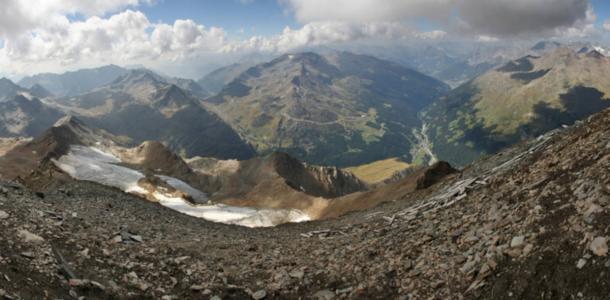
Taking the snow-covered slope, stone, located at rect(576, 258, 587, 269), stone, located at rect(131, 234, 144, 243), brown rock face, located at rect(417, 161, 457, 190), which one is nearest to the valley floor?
stone, located at rect(576, 258, 587, 269)

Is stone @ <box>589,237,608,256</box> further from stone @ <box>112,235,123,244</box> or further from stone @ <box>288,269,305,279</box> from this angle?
stone @ <box>112,235,123,244</box>

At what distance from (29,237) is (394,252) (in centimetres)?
1653

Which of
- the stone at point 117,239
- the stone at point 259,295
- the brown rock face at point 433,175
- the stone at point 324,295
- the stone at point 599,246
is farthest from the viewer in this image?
the brown rock face at point 433,175

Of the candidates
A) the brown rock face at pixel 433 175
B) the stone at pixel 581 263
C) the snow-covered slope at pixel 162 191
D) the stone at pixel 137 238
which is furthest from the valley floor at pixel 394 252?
the snow-covered slope at pixel 162 191

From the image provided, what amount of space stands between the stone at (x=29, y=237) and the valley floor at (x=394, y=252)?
0.05 meters

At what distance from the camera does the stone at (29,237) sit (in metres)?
18.5

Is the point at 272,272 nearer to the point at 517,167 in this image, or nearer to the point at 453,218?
the point at 453,218

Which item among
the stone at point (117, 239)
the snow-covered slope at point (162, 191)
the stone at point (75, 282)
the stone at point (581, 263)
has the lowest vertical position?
the snow-covered slope at point (162, 191)

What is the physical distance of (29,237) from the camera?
18.8 metres

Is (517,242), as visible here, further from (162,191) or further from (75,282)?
(162,191)

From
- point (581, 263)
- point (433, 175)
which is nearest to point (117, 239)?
point (581, 263)

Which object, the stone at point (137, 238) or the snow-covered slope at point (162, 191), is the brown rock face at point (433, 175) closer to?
the stone at point (137, 238)

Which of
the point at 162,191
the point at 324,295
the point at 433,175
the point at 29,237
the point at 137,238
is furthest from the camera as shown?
the point at 162,191

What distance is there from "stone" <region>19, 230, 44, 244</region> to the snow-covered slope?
209 ft
